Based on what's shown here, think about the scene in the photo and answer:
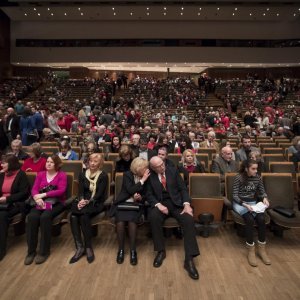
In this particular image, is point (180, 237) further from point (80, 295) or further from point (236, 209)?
point (80, 295)

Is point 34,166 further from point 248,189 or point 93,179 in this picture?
point 248,189

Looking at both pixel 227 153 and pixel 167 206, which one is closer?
pixel 167 206

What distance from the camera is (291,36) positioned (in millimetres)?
23156

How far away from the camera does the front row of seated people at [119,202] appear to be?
330cm

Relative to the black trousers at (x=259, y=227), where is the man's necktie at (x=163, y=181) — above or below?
above

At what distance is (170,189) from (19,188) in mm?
1771

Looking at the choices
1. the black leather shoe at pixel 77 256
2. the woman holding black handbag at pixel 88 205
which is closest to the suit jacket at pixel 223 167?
the woman holding black handbag at pixel 88 205

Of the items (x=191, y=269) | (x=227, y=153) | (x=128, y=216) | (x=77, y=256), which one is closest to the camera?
(x=191, y=269)

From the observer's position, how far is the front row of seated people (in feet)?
10.8

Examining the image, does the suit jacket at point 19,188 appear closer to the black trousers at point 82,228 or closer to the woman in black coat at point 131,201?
the black trousers at point 82,228

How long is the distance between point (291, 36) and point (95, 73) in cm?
1610

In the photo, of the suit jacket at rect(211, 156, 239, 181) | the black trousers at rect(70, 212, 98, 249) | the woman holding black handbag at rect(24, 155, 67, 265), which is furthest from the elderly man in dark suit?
the suit jacket at rect(211, 156, 239, 181)

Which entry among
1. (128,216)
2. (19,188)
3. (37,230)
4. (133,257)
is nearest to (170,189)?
(128,216)

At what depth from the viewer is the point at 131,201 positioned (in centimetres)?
359
